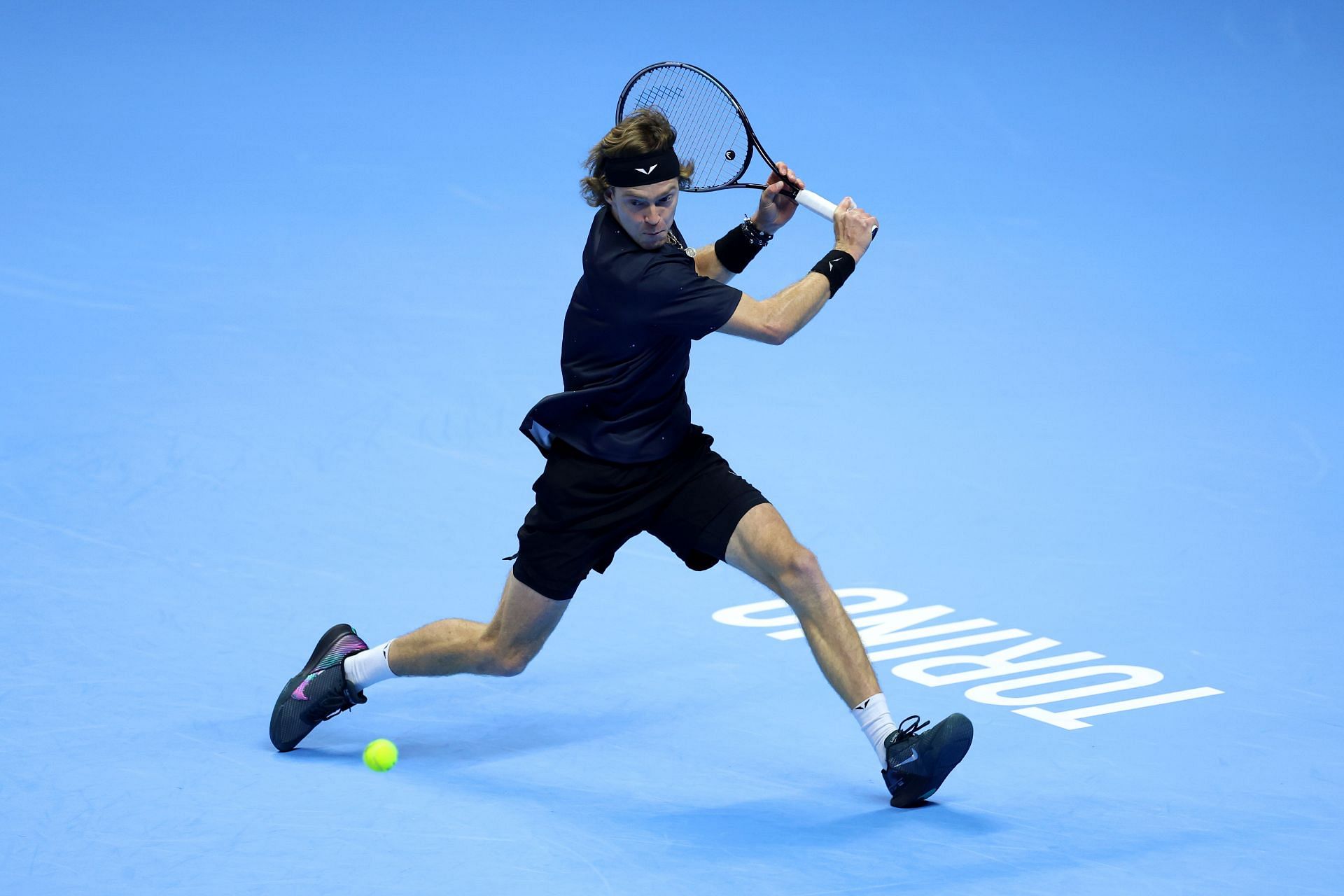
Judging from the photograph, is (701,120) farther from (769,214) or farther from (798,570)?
(798,570)

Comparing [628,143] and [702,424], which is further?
[702,424]

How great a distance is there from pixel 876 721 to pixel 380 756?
141cm

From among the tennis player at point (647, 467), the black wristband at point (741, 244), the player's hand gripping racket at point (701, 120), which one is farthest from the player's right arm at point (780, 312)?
the player's hand gripping racket at point (701, 120)

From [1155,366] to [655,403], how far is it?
456cm

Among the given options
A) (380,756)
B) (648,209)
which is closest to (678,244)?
(648,209)

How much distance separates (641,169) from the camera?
4.46 m

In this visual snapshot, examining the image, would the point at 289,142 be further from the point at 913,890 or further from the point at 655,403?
the point at 913,890

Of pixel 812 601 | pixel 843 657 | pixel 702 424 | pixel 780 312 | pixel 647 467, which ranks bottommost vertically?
pixel 843 657

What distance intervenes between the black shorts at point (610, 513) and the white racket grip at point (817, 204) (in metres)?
0.78

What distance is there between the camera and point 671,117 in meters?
5.28

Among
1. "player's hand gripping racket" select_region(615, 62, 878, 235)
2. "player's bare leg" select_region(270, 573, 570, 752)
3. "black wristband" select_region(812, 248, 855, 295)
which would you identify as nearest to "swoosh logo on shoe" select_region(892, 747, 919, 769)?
"player's bare leg" select_region(270, 573, 570, 752)

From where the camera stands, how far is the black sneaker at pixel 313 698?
4.84 meters

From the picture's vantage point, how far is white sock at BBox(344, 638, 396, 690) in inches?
195

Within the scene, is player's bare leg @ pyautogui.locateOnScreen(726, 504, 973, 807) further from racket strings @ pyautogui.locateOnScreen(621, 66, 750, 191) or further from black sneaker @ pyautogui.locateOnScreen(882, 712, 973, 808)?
racket strings @ pyautogui.locateOnScreen(621, 66, 750, 191)
